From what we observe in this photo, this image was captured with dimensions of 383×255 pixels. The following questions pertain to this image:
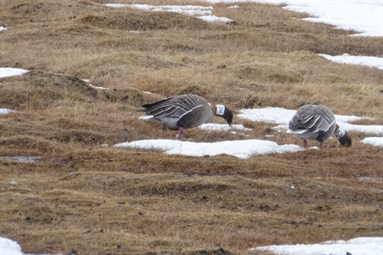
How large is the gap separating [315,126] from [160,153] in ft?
9.34

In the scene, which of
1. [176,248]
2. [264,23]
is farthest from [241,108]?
[264,23]

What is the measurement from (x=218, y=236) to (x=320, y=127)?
5.91 m

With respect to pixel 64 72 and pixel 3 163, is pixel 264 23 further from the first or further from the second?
pixel 3 163

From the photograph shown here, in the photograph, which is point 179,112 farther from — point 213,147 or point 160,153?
point 160,153

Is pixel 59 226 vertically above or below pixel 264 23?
above

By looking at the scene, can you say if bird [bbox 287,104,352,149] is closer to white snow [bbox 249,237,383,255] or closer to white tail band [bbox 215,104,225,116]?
white tail band [bbox 215,104,225,116]

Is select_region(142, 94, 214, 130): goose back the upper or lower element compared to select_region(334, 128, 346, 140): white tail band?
upper

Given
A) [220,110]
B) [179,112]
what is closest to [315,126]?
[220,110]

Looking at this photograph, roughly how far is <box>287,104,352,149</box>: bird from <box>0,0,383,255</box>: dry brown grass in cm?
28

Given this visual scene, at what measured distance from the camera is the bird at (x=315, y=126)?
1477 centimetres

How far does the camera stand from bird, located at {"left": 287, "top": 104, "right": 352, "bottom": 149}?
1477cm

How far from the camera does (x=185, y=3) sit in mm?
37312

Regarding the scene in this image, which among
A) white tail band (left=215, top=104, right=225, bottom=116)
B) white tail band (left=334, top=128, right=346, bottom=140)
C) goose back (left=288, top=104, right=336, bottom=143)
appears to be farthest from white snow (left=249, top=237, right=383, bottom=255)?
white tail band (left=215, top=104, right=225, bottom=116)

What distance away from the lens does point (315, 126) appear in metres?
14.8
